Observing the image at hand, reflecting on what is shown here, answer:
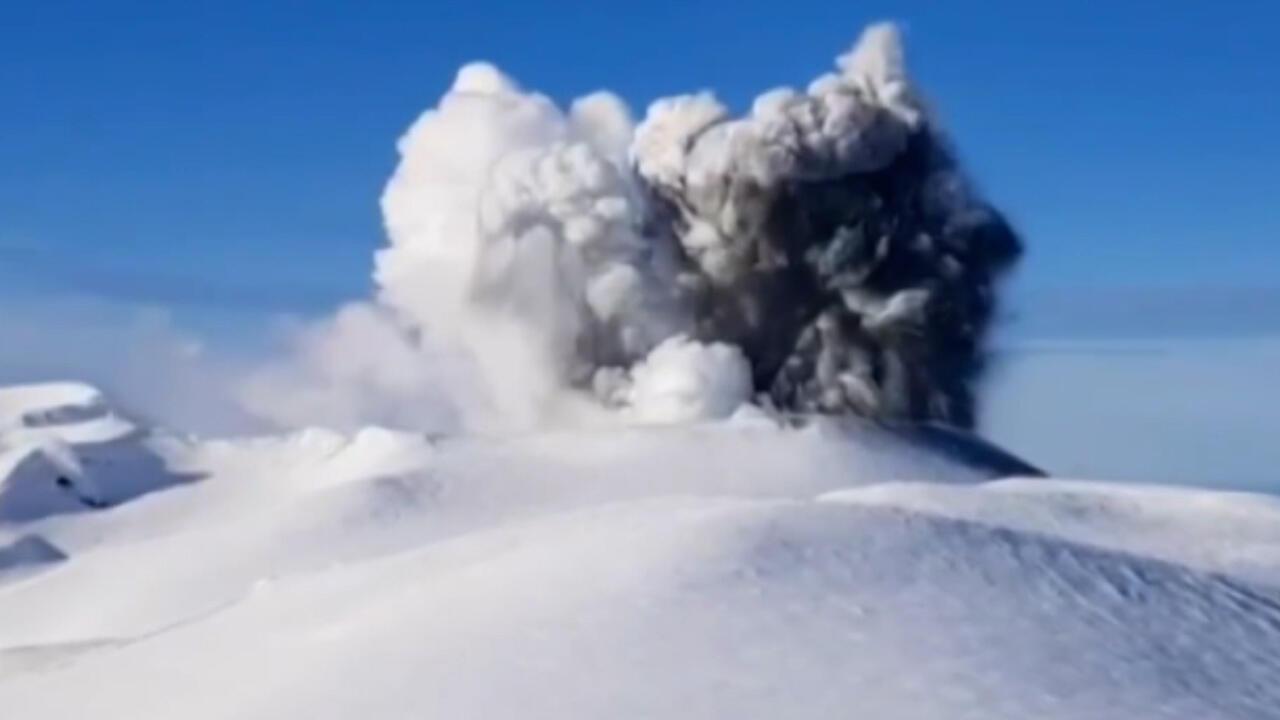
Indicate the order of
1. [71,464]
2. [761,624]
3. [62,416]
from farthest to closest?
[62,416], [71,464], [761,624]

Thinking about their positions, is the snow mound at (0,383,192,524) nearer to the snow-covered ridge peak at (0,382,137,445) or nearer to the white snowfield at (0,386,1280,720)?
the snow-covered ridge peak at (0,382,137,445)

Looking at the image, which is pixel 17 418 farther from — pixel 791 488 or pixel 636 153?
pixel 791 488

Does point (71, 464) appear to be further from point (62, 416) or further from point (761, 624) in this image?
point (761, 624)

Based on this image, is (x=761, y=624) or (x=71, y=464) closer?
(x=761, y=624)

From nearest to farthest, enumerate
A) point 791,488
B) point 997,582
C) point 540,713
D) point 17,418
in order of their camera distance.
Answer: point 540,713 → point 997,582 → point 791,488 → point 17,418

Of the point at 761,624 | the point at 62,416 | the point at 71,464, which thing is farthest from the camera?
the point at 62,416

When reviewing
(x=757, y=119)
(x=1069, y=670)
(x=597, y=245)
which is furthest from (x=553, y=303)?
(x=1069, y=670)

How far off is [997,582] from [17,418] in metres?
145

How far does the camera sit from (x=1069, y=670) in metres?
44.2

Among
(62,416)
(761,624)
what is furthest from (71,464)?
(761,624)

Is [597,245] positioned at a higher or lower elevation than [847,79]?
lower

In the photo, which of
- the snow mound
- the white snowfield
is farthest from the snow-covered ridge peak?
the white snowfield

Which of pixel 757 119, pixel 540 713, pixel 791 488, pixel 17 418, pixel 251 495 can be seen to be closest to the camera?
pixel 540 713

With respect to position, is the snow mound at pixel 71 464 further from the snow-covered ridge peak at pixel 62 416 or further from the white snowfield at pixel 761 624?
the white snowfield at pixel 761 624
